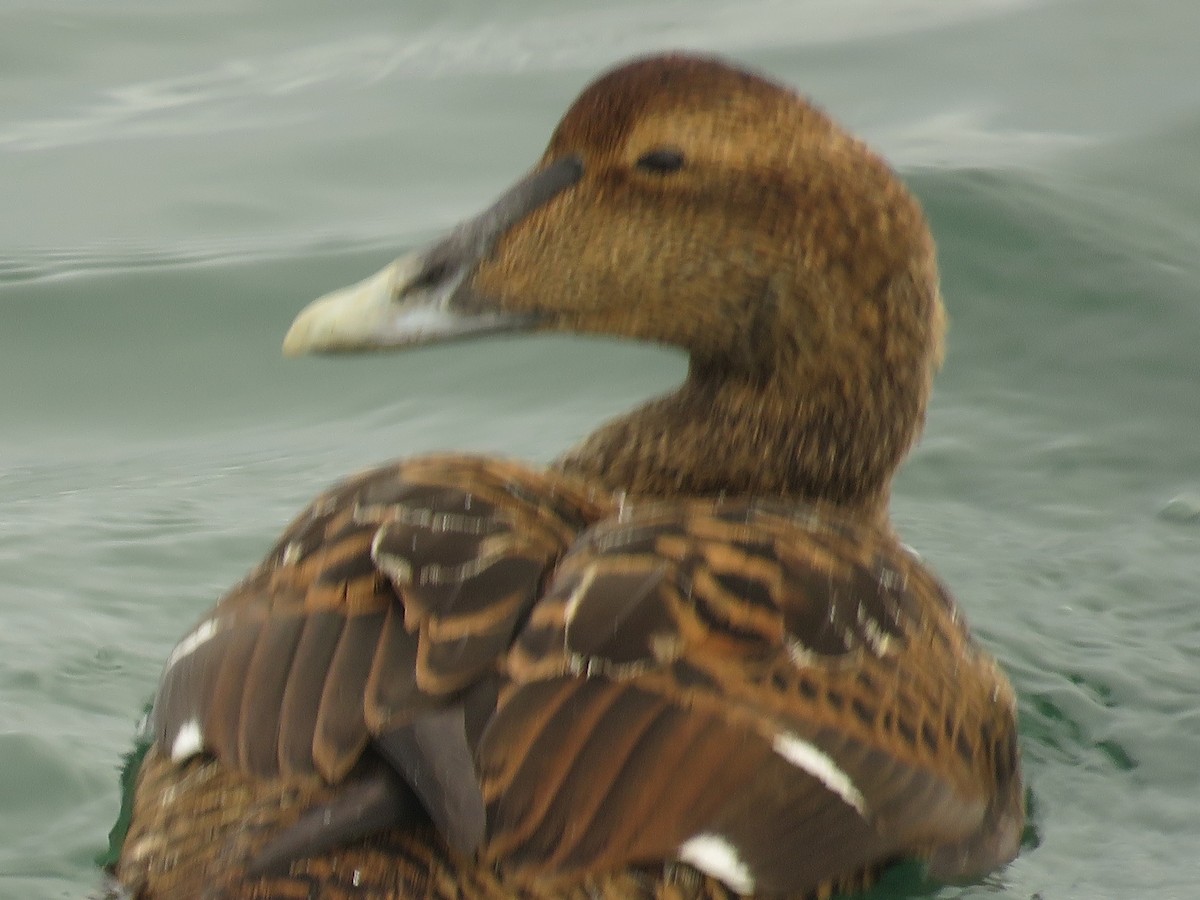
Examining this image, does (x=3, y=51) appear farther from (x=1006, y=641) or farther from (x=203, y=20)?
(x=1006, y=641)

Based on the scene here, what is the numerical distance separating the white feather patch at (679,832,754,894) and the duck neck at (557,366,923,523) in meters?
1.30

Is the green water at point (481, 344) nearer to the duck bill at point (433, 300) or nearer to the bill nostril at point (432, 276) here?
the duck bill at point (433, 300)

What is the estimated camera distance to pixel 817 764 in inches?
136

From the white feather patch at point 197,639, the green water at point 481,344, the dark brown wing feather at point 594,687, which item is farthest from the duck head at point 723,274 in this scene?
the green water at point 481,344

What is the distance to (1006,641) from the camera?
5082 mm

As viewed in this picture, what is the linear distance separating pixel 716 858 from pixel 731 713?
23 cm

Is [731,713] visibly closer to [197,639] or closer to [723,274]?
[197,639]

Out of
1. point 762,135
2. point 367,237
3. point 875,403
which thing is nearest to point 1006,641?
point 875,403

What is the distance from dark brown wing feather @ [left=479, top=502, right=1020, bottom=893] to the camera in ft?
10.6

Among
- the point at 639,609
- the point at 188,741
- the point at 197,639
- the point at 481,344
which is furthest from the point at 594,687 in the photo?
the point at 481,344

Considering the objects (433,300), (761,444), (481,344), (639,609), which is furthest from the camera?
(481,344)

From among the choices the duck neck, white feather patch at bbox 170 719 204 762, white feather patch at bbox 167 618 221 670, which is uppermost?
the duck neck

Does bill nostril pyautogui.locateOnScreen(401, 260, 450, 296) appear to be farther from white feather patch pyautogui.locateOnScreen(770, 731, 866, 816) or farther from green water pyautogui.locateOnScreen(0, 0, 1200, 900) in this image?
white feather patch pyautogui.locateOnScreen(770, 731, 866, 816)

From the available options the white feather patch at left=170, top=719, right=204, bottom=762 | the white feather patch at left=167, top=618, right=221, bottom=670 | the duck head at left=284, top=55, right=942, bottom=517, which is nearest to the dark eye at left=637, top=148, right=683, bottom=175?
the duck head at left=284, top=55, right=942, bottom=517
